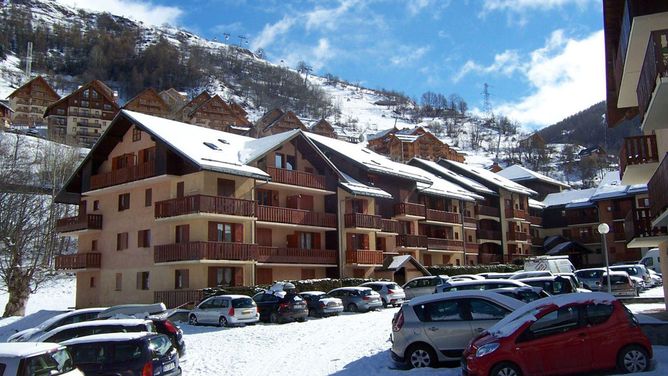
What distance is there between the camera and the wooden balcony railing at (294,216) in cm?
4069

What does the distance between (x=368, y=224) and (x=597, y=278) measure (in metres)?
16.2

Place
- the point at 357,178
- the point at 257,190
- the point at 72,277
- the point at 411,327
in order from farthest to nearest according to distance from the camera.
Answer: the point at 72,277 → the point at 357,178 → the point at 257,190 → the point at 411,327

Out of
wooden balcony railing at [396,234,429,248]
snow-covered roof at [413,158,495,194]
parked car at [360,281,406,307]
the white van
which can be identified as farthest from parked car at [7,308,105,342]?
snow-covered roof at [413,158,495,194]

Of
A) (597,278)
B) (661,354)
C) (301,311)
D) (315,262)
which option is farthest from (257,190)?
(661,354)

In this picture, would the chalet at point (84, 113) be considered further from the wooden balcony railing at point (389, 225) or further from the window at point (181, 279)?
the window at point (181, 279)

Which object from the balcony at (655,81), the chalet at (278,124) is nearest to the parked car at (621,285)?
the balcony at (655,81)

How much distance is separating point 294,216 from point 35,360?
32.7 meters

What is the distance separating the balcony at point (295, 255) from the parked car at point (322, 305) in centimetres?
786

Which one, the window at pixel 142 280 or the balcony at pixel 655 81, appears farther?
the window at pixel 142 280

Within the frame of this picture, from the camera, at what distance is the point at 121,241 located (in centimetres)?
4203

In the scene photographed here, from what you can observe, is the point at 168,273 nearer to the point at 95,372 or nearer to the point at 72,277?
the point at 95,372

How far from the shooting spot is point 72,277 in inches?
2435

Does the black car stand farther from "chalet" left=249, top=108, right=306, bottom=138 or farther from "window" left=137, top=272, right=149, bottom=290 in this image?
"chalet" left=249, top=108, right=306, bottom=138

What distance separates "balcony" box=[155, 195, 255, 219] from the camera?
117 ft
